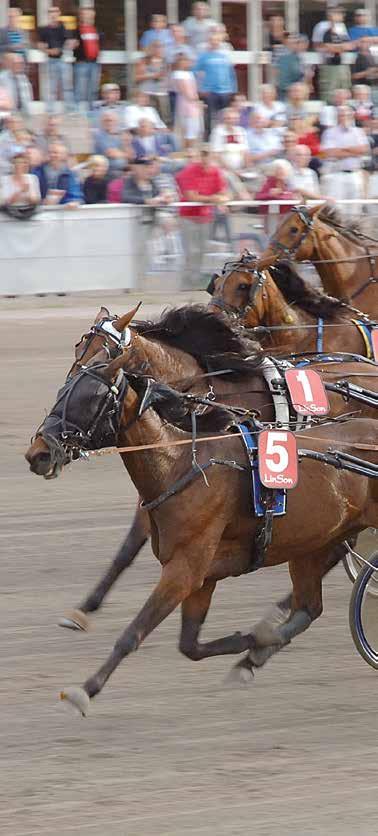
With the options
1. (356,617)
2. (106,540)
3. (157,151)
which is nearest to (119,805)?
(356,617)

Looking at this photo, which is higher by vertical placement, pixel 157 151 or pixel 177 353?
pixel 177 353

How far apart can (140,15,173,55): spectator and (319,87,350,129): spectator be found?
5.87 feet

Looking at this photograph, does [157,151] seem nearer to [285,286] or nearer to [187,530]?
[285,286]

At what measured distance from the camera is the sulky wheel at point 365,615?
224 inches

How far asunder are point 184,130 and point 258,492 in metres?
10.7

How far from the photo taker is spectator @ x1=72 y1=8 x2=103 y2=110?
16219 mm

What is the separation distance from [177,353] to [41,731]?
1.67m

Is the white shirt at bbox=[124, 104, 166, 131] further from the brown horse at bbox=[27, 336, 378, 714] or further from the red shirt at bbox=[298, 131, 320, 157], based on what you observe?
the brown horse at bbox=[27, 336, 378, 714]

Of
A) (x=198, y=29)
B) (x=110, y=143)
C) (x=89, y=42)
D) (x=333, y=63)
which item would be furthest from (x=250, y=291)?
(x=333, y=63)

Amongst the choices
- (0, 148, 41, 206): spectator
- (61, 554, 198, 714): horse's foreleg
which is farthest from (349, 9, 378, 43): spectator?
(61, 554, 198, 714): horse's foreleg

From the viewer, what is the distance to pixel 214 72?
16.1 m

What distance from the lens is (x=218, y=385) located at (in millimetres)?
6145

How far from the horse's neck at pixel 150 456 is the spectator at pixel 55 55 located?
1121 cm

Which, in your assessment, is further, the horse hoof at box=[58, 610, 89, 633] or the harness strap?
the harness strap
